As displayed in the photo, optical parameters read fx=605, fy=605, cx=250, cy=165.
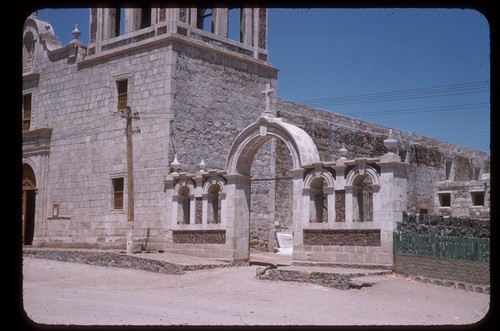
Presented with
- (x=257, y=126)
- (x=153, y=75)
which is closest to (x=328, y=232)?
(x=257, y=126)

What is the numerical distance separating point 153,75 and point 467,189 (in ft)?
57.3

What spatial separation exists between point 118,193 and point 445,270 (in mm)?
11795

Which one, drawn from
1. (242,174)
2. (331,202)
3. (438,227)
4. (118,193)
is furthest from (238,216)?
(438,227)

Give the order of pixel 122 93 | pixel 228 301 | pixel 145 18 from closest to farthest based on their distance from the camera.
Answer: pixel 228 301
pixel 122 93
pixel 145 18

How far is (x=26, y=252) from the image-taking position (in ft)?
69.3

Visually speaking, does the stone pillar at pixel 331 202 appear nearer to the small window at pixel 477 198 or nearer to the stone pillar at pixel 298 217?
the stone pillar at pixel 298 217

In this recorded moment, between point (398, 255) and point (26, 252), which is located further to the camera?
point (26, 252)

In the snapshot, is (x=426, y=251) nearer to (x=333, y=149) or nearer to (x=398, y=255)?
(x=398, y=255)

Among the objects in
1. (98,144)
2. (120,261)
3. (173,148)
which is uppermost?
(98,144)

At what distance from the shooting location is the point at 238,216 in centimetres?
1747

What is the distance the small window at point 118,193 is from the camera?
2103cm

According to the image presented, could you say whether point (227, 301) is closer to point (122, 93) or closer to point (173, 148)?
point (173, 148)

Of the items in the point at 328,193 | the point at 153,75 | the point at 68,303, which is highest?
the point at 153,75

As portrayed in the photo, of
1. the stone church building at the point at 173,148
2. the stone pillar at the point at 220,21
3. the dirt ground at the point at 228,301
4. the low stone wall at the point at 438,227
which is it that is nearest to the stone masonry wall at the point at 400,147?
the stone church building at the point at 173,148
